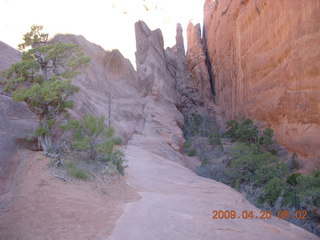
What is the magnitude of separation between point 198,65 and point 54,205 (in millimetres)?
38976

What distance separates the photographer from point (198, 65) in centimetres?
4259

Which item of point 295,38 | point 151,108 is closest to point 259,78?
point 295,38

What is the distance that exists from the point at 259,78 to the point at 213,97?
16.6 meters

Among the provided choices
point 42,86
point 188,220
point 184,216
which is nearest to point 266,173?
point 184,216

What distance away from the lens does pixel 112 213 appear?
17.8 feet

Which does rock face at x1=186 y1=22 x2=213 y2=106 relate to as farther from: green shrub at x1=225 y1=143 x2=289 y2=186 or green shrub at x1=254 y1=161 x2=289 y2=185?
green shrub at x1=254 y1=161 x2=289 y2=185

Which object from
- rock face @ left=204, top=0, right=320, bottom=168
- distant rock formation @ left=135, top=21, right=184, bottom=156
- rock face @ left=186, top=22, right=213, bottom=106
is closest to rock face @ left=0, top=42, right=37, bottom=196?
distant rock formation @ left=135, top=21, right=184, bottom=156

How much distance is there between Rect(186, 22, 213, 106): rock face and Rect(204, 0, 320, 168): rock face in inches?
276

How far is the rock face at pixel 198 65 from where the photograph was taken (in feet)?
137

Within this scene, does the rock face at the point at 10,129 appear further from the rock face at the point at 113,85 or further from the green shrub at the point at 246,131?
the green shrub at the point at 246,131

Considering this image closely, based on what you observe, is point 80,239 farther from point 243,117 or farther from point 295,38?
point 243,117

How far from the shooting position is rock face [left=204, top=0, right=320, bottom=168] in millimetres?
17891

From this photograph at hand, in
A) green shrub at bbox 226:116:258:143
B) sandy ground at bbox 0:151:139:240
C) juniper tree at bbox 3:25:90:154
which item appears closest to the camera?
sandy ground at bbox 0:151:139:240

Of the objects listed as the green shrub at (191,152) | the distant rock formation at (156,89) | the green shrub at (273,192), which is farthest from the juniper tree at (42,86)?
the green shrub at (191,152)
